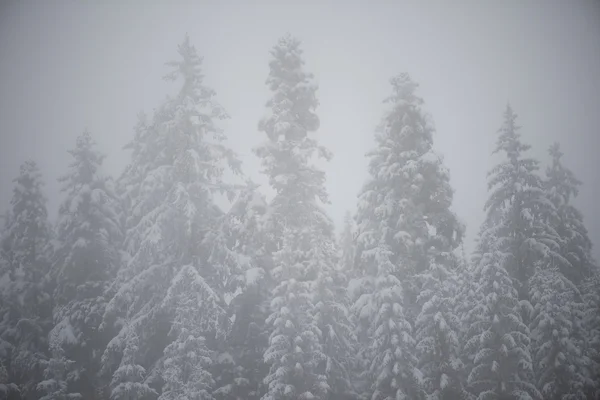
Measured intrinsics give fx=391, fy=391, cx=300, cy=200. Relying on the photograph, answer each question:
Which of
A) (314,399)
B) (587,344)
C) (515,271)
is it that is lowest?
(314,399)

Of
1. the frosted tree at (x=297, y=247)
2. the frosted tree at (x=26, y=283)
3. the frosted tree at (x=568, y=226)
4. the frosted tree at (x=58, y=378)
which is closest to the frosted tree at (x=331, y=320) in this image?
the frosted tree at (x=297, y=247)

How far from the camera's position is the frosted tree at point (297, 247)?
1569 cm

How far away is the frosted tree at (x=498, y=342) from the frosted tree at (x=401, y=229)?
7.26ft

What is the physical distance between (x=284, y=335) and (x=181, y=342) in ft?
14.0

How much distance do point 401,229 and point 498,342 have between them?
6.26 m

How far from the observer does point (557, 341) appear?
1686 centimetres

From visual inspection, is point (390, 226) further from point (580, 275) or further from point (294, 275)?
point (580, 275)

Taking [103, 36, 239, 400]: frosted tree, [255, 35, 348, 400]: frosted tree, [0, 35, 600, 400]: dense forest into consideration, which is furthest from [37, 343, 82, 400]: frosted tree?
[255, 35, 348, 400]: frosted tree

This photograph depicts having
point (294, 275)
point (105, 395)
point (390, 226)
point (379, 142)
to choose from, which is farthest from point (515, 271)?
point (105, 395)

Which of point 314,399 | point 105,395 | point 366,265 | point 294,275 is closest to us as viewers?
point 314,399

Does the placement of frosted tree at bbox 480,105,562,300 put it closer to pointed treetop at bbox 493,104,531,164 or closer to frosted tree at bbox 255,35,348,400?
pointed treetop at bbox 493,104,531,164

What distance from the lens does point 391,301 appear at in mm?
16016

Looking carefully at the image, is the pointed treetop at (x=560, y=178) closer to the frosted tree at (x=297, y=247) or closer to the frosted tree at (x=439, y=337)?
the frosted tree at (x=439, y=337)

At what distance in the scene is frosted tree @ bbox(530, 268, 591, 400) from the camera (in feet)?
54.7
